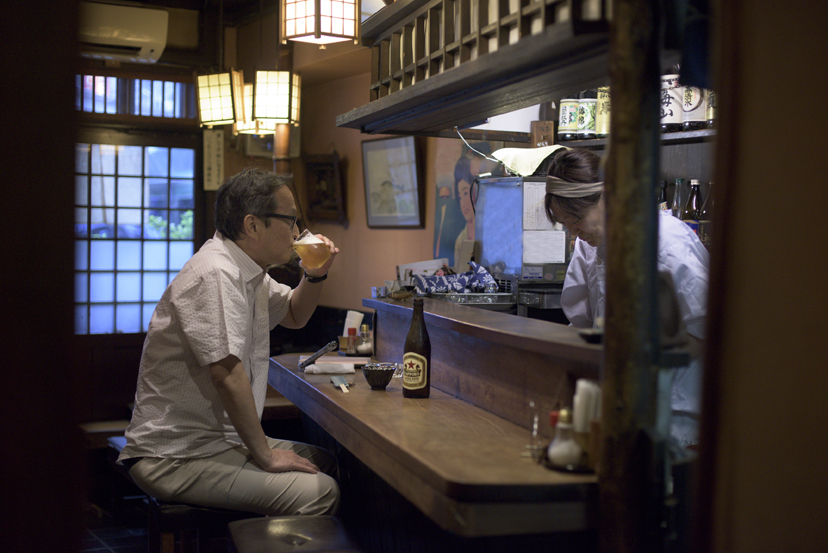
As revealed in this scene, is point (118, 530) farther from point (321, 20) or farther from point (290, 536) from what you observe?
point (321, 20)

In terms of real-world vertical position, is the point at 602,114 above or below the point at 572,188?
above

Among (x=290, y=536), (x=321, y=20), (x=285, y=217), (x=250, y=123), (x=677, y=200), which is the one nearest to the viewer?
(x=290, y=536)

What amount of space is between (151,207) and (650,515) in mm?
6623

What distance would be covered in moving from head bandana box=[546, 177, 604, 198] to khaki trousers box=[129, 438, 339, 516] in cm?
138

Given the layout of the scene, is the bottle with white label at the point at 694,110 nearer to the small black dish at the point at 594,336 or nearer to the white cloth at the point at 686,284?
the white cloth at the point at 686,284

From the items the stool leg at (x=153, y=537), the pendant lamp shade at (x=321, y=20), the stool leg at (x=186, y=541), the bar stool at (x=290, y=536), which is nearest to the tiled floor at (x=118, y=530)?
the stool leg at (x=186, y=541)

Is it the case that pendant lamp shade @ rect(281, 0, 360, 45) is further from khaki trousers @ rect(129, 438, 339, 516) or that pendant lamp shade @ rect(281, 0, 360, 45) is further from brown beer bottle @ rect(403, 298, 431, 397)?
khaki trousers @ rect(129, 438, 339, 516)

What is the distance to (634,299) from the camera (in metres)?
1.50

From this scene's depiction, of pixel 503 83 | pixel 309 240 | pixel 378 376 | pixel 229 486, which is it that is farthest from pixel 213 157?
pixel 503 83

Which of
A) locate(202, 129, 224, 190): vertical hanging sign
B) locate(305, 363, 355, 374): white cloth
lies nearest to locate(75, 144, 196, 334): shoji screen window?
locate(202, 129, 224, 190): vertical hanging sign

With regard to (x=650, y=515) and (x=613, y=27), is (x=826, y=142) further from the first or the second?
(x=650, y=515)

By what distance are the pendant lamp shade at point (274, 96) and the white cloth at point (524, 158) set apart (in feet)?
5.97

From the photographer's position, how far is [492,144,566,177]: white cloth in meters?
3.80

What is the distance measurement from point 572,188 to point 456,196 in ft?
8.11
